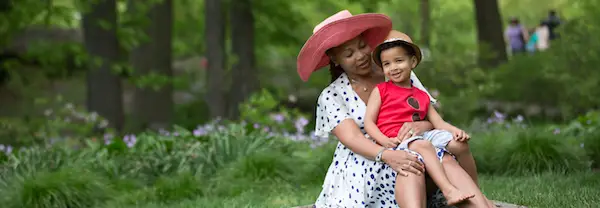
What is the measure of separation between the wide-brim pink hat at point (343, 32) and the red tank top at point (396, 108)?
0.35 meters

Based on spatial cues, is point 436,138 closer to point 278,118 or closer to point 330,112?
point 330,112

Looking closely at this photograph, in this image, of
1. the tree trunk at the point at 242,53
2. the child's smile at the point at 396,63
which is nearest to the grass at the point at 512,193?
the child's smile at the point at 396,63

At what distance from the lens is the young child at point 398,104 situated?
14.5ft

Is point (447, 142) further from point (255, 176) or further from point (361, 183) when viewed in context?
point (255, 176)

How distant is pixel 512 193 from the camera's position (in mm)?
5969

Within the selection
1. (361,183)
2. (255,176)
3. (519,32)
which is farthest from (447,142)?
(519,32)

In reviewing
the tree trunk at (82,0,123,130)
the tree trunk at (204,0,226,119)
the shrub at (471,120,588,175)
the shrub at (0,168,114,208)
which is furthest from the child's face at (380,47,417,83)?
the tree trunk at (204,0,226,119)

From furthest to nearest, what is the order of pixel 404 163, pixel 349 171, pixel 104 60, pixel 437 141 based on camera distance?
pixel 104 60
pixel 349 171
pixel 437 141
pixel 404 163

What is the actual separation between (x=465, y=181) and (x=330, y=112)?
0.93 meters

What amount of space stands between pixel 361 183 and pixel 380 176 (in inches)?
6.2

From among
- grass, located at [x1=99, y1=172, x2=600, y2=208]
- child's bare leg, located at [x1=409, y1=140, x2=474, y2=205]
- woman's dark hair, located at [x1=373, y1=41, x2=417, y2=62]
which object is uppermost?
woman's dark hair, located at [x1=373, y1=41, x2=417, y2=62]

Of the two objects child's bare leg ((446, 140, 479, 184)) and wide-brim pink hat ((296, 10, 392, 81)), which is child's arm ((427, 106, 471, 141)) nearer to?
child's bare leg ((446, 140, 479, 184))

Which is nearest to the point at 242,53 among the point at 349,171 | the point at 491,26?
the point at 491,26

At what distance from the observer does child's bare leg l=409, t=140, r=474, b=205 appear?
4176 mm
